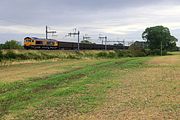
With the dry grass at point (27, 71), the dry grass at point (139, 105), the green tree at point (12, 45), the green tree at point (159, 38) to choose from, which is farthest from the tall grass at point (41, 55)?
the green tree at point (159, 38)

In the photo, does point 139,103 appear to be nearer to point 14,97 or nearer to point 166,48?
point 14,97

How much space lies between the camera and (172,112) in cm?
874

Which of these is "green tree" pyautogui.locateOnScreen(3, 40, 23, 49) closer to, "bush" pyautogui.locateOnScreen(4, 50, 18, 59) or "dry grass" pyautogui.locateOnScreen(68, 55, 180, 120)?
"bush" pyautogui.locateOnScreen(4, 50, 18, 59)

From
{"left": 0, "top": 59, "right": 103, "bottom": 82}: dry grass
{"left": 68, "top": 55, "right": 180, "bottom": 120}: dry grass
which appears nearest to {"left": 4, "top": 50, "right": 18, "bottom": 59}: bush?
{"left": 0, "top": 59, "right": 103, "bottom": 82}: dry grass

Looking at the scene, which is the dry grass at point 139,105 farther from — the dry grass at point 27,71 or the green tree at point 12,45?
the green tree at point 12,45

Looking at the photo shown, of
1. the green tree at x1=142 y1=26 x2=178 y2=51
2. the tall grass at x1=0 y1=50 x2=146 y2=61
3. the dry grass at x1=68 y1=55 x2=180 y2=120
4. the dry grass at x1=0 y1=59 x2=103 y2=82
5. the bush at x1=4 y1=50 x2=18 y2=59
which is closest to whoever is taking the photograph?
the dry grass at x1=68 y1=55 x2=180 y2=120

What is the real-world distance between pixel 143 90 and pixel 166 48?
95.8 m

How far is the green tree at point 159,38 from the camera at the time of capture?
102 meters

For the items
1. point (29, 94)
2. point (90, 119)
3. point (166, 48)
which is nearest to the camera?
point (90, 119)

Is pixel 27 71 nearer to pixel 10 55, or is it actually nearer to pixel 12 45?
pixel 10 55

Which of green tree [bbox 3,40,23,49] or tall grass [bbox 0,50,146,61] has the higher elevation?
green tree [bbox 3,40,23,49]

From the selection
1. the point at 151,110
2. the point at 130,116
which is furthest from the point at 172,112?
the point at 130,116

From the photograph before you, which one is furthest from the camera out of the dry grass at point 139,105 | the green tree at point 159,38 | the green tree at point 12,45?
the green tree at point 159,38

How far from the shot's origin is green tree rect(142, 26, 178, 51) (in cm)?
10200
